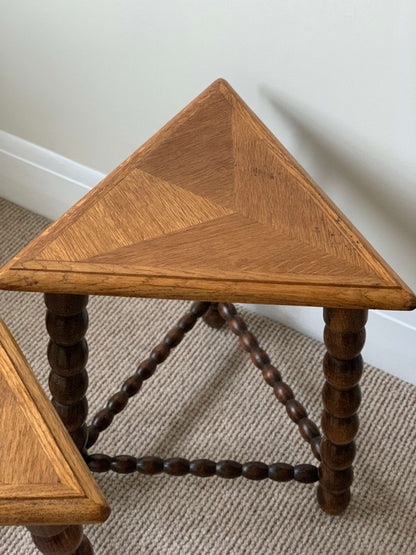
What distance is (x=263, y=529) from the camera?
100cm

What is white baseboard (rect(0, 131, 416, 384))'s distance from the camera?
3.69 ft

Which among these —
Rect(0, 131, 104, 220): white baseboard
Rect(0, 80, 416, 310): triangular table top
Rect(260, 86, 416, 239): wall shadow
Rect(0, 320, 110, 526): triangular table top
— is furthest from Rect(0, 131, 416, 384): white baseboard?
Rect(0, 320, 110, 526): triangular table top

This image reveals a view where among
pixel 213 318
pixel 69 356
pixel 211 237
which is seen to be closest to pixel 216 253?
pixel 211 237

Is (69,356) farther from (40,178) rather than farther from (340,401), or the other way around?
(40,178)

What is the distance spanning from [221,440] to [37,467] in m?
0.51

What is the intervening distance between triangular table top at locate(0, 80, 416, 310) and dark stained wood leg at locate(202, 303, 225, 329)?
0.38m

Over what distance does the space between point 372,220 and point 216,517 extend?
1.36ft

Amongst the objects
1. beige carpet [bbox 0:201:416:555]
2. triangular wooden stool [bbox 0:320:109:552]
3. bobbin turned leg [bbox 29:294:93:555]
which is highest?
triangular wooden stool [bbox 0:320:109:552]

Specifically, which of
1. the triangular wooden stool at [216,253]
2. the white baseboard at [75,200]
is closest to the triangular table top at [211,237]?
the triangular wooden stool at [216,253]

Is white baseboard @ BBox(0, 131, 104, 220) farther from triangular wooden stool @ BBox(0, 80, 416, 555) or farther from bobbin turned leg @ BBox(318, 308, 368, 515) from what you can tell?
bobbin turned leg @ BBox(318, 308, 368, 515)

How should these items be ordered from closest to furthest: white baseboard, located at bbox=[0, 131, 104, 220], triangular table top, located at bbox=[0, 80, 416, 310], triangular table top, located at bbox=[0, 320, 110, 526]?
triangular table top, located at bbox=[0, 320, 110, 526]
triangular table top, located at bbox=[0, 80, 416, 310]
white baseboard, located at bbox=[0, 131, 104, 220]

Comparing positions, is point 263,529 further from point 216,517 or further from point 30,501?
point 30,501

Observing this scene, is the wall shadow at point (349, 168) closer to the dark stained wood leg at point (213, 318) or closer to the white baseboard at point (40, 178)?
the dark stained wood leg at point (213, 318)

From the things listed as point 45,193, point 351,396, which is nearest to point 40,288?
point 351,396
